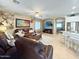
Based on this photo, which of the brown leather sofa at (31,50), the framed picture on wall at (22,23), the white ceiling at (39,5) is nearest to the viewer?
the brown leather sofa at (31,50)

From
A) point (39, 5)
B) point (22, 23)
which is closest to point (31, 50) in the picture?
point (39, 5)

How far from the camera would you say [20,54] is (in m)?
2.59

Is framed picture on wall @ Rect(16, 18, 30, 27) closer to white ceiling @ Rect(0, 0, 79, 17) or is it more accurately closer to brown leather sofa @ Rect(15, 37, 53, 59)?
white ceiling @ Rect(0, 0, 79, 17)

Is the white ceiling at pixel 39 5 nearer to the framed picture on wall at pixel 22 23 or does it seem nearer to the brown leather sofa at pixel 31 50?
the framed picture on wall at pixel 22 23

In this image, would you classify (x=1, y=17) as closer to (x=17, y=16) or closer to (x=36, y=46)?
(x=17, y=16)

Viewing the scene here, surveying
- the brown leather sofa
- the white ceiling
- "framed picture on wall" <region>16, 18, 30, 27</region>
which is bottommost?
the brown leather sofa

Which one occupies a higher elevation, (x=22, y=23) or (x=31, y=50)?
(x=22, y=23)

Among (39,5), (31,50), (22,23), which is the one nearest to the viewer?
(31,50)

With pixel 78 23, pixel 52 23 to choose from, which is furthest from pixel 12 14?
pixel 52 23

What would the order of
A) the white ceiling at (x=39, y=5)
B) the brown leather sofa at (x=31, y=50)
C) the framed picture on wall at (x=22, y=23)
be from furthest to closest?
1. the framed picture on wall at (x=22, y=23)
2. the white ceiling at (x=39, y=5)
3. the brown leather sofa at (x=31, y=50)

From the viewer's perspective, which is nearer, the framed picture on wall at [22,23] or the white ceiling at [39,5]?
the white ceiling at [39,5]

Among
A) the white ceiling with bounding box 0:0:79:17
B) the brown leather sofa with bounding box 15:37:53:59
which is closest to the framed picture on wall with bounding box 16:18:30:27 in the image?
the white ceiling with bounding box 0:0:79:17

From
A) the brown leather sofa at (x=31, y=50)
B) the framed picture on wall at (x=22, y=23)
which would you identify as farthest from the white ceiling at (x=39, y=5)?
the brown leather sofa at (x=31, y=50)

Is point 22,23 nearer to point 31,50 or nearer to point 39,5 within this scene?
point 39,5
